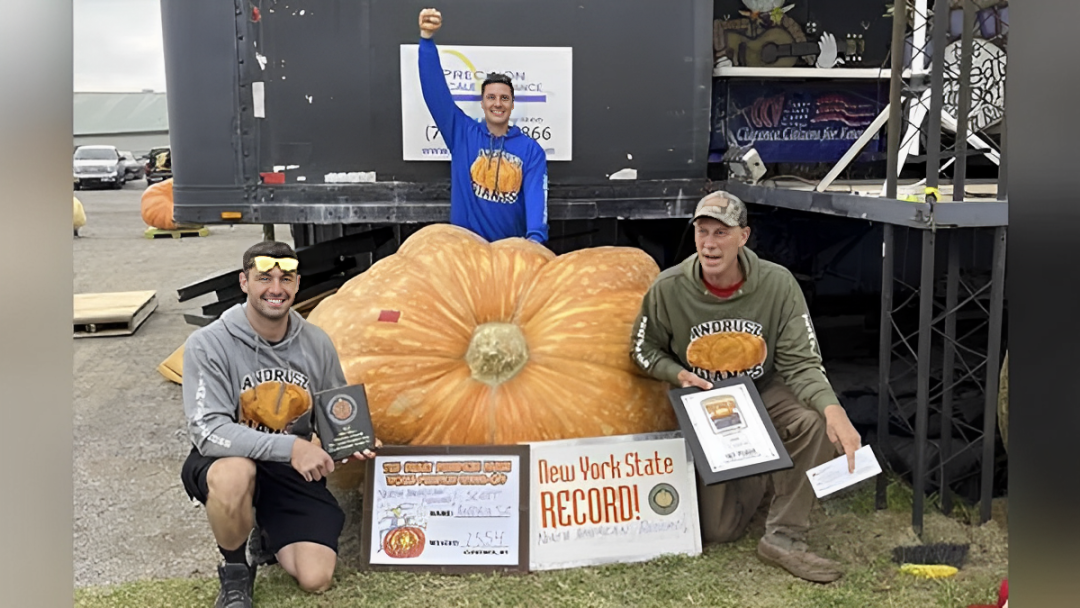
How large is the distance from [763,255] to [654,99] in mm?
1528

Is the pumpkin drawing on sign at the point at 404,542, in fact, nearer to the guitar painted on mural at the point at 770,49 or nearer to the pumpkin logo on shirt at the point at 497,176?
the pumpkin logo on shirt at the point at 497,176

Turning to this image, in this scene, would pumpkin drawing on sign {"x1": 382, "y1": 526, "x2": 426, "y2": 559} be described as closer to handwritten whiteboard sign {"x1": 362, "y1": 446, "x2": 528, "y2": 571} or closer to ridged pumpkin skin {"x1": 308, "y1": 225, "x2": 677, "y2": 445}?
handwritten whiteboard sign {"x1": 362, "y1": 446, "x2": 528, "y2": 571}

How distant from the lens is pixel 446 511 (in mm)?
3555

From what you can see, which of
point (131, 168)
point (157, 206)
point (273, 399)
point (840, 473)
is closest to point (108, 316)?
point (273, 399)

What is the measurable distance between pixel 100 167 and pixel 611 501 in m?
31.2

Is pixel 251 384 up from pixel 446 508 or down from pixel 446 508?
up

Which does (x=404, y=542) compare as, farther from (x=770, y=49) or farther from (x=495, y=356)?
(x=770, y=49)

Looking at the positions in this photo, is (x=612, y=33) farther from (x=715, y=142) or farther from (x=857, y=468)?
(x=857, y=468)

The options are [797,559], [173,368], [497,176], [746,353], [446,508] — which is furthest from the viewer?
[173,368]

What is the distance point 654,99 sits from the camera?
5.19m

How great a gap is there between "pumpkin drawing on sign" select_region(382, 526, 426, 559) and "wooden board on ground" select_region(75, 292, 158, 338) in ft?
17.7

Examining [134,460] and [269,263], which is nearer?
[269,263]

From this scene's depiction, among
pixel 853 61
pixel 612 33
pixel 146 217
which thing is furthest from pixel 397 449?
pixel 146 217
